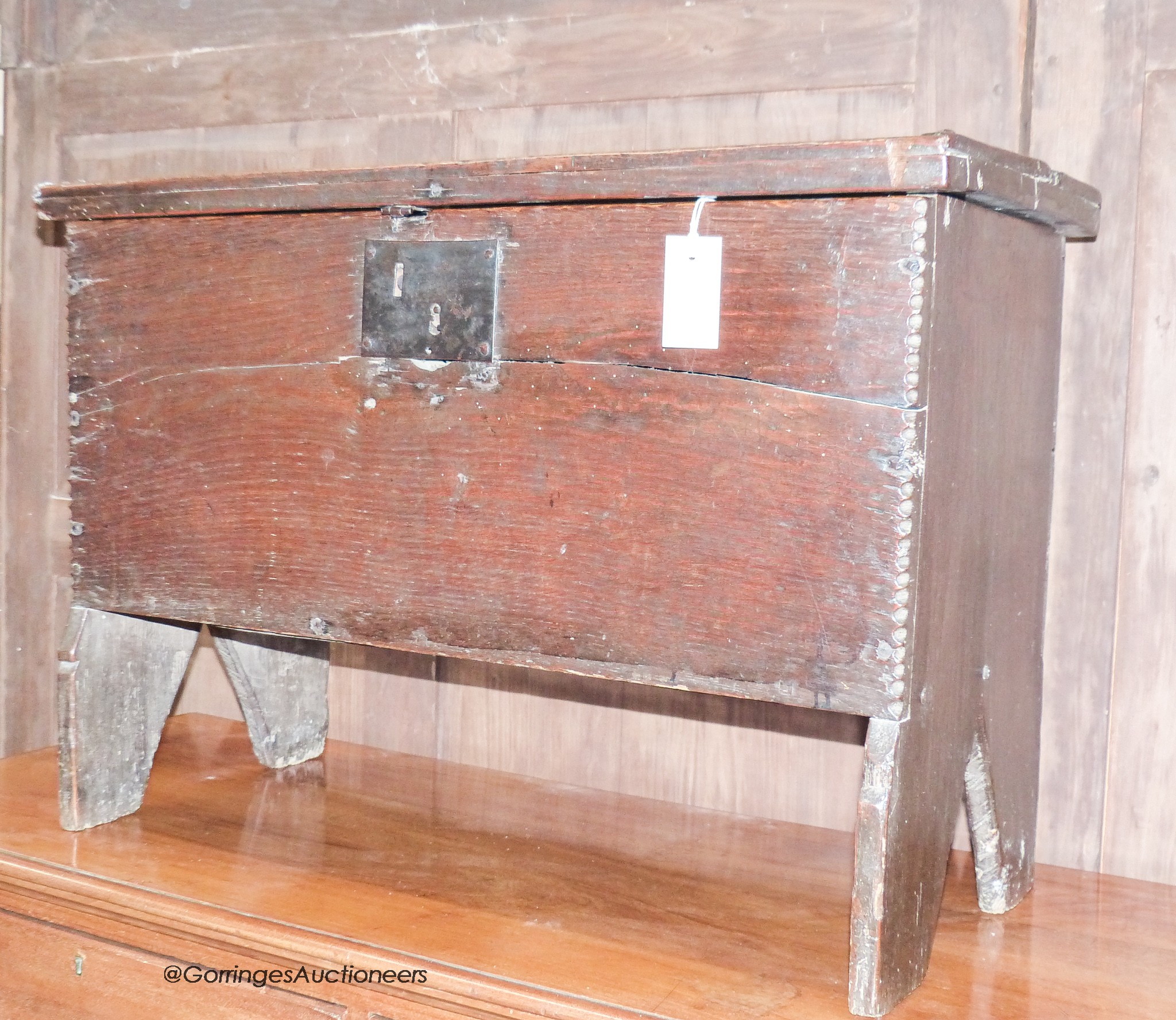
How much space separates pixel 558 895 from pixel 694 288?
24.2 inches

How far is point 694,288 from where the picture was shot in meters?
1.08

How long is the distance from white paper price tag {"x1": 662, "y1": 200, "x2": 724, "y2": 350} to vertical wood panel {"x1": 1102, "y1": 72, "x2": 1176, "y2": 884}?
1.73ft

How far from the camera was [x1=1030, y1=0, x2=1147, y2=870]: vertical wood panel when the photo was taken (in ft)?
4.42

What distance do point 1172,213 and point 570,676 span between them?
85 cm

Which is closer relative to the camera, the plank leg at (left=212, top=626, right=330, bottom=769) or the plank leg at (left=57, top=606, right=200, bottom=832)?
the plank leg at (left=57, top=606, right=200, bottom=832)

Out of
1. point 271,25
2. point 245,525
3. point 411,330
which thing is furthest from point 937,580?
point 271,25

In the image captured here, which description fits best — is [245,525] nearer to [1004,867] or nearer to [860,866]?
[860,866]

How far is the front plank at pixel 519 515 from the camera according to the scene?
1.05 metres

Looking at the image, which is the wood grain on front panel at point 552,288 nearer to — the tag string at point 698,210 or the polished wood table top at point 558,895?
the tag string at point 698,210

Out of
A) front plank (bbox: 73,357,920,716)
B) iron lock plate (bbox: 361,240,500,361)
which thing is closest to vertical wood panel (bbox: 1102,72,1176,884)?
front plank (bbox: 73,357,920,716)

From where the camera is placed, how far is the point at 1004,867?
4.22ft

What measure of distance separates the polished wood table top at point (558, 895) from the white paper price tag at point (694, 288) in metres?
0.54

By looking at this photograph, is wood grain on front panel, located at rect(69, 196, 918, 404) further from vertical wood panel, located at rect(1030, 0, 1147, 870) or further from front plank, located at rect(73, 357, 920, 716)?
vertical wood panel, located at rect(1030, 0, 1147, 870)

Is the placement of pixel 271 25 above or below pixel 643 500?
above
